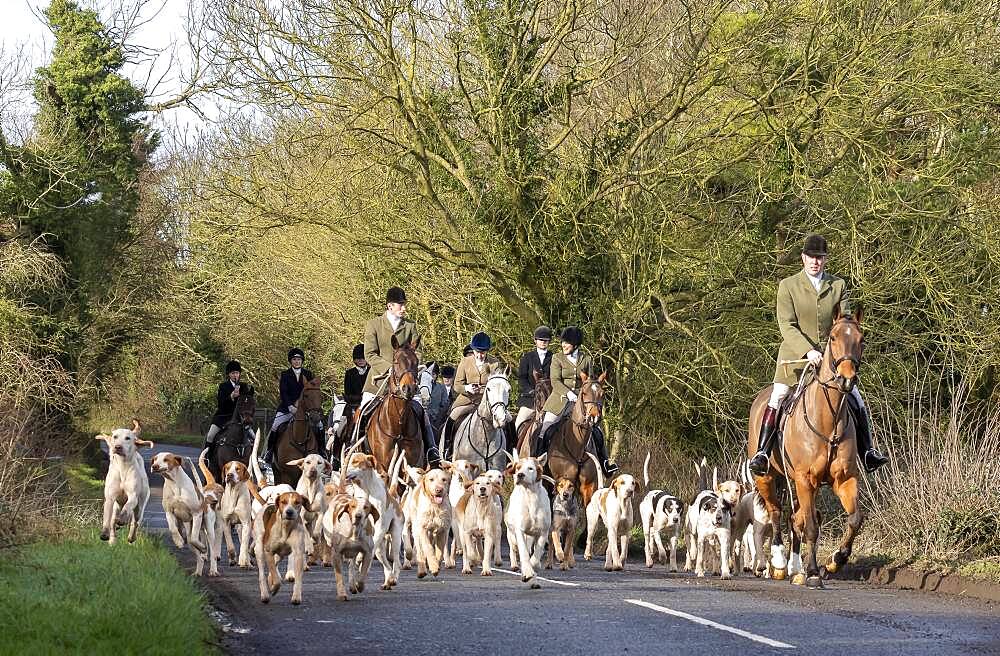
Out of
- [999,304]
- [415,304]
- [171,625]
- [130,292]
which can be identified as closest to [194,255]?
[130,292]

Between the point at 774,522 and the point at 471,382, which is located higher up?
the point at 471,382

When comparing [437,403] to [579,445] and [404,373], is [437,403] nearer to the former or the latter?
[579,445]

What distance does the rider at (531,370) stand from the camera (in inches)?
733

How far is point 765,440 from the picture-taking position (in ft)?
46.0

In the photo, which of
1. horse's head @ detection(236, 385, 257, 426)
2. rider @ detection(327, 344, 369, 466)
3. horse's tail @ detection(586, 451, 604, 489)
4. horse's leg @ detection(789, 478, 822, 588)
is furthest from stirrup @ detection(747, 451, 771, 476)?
horse's head @ detection(236, 385, 257, 426)

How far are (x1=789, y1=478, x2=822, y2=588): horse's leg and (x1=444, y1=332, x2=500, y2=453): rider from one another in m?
5.88

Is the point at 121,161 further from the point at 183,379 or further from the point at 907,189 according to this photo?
the point at 907,189

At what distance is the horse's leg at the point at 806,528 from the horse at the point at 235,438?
903 cm

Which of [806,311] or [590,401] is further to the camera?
[590,401]

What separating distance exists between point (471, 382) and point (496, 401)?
1956mm

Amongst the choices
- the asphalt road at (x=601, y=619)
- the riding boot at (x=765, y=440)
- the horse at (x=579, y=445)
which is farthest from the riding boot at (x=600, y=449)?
the asphalt road at (x=601, y=619)

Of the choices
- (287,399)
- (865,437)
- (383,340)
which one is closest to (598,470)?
(383,340)

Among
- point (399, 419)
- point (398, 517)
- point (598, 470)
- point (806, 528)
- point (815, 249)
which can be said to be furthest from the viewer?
point (598, 470)

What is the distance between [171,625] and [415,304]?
15393 mm
